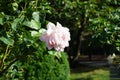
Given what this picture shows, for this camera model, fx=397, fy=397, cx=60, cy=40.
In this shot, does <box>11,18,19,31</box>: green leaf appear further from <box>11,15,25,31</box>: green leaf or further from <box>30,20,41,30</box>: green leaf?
<box>30,20,41,30</box>: green leaf

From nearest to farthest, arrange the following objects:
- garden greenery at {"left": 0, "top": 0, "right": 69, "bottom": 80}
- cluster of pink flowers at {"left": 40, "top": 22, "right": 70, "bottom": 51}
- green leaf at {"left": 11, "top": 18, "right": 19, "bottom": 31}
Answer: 1. cluster of pink flowers at {"left": 40, "top": 22, "right": 70, "bottom": 51}
2. green leaf at {"left": 11, "top": 18, "right": 19, "bottom": 31}
3. garden greenery at {"left": 0, "top": 0, "right": 69, "bottom": 80}

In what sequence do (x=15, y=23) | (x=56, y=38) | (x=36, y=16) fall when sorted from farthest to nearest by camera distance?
(x=36, y=16)
(x=15, y=23)
(x=56, y=38)

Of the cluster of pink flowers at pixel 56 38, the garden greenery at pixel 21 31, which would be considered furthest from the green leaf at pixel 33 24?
the cluster of pink flowers at pixel 56 38

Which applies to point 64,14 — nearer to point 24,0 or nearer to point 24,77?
point 24,77

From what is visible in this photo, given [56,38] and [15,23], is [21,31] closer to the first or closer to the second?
[15,23]

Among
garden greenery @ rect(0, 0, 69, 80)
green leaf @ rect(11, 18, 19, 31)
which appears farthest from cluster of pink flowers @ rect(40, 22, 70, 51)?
green leaf @ rect(11, 18, 19, 31)

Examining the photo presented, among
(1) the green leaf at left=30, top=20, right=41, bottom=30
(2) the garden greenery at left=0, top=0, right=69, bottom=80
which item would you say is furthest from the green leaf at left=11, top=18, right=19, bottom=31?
(1) the green leaf at left=30, top=20, right=41, bottom=30

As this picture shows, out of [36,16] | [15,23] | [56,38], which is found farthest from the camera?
[36,16]

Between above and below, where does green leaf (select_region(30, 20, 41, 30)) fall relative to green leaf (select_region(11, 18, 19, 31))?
below

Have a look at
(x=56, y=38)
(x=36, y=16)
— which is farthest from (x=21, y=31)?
(x=56, y=38)

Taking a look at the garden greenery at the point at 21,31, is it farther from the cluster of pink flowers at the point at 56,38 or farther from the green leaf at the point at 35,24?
the cluster of pink flowers at the point at 56,38

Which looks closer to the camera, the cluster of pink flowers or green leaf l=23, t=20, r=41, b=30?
the cluster of pink flowers

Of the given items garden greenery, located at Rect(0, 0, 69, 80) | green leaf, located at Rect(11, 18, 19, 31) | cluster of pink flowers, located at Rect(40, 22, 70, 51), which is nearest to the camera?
cluster of pink flowers, located at Rect(40, 22, 70, 51)

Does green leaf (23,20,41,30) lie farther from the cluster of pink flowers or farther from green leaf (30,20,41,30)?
the cluster of pink flowers
